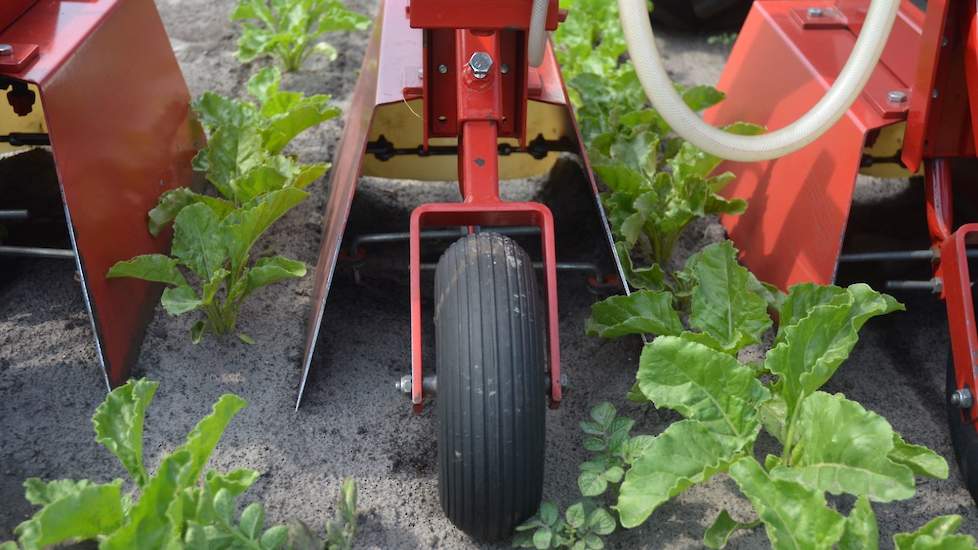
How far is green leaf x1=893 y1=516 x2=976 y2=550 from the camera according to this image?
4.84 feet

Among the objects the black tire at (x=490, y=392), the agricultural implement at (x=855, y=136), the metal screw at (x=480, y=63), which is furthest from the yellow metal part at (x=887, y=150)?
the black tire at (x=490, y=392)

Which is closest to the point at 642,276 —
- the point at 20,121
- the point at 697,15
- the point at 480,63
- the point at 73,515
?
the point at 480,63

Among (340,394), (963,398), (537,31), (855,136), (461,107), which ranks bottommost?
(340,394)

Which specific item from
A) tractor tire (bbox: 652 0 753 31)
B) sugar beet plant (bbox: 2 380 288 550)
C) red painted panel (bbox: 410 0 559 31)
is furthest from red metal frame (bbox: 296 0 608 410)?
tractor tire (bbox: 652 0 753 31)

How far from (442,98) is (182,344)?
711 mm

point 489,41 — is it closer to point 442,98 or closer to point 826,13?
point 442,98

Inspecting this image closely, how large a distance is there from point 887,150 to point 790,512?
1163mm

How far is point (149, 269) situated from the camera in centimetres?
200

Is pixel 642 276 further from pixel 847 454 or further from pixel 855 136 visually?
pixel 847 454

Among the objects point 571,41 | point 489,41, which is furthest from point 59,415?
point 571,41

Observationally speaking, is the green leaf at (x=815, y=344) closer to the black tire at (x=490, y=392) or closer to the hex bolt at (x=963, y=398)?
the hex bolt at (x=963, y=398)

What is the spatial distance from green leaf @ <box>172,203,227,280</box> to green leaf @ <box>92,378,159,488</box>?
44cm

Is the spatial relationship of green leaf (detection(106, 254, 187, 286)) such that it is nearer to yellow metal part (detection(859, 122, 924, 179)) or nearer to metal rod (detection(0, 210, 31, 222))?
metal rod (detection(0, 210, 31, 222))

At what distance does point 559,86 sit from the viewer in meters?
2.12
